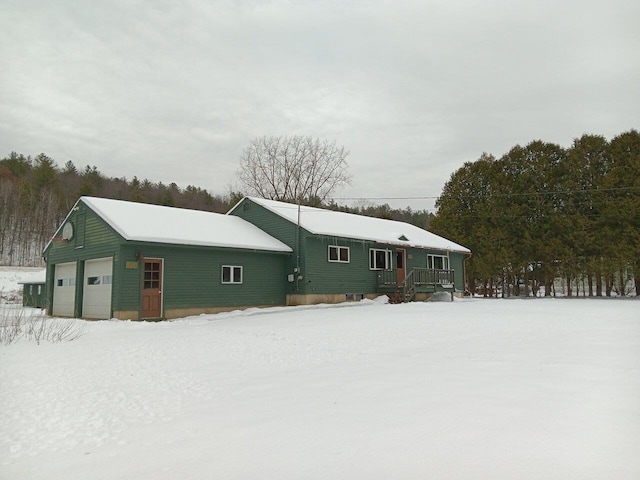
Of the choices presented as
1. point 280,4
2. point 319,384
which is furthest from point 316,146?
point 319,384

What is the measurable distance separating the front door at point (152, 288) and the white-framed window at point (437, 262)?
15.8 meters

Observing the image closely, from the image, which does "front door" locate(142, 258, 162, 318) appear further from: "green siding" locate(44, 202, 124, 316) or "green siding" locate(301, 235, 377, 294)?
"green siding" locate(301, 235, 377, 294)

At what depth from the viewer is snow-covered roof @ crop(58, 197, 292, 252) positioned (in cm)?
1675

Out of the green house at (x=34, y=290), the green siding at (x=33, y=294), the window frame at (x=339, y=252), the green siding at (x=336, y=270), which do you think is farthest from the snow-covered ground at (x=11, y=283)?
the window frame at (x=339, y=252)

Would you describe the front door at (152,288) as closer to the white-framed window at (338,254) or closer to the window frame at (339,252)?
the window frame at (339,252)

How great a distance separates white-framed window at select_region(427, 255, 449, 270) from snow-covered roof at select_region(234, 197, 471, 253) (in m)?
0.76

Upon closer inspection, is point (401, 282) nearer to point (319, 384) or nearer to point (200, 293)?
point (200, 293)

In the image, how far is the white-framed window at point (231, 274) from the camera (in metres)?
19.0

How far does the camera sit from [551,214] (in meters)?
31.7

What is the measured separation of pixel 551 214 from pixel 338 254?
56.8 ft

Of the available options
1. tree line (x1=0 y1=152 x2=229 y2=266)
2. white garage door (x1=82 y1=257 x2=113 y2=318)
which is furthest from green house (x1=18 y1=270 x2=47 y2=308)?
tree line (x1=0 y1=152 x2=229 y2=266)

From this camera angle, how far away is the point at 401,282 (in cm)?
2519

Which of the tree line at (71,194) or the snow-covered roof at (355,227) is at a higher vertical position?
the tree line at (71,194)

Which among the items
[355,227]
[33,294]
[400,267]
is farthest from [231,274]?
[33,294]
